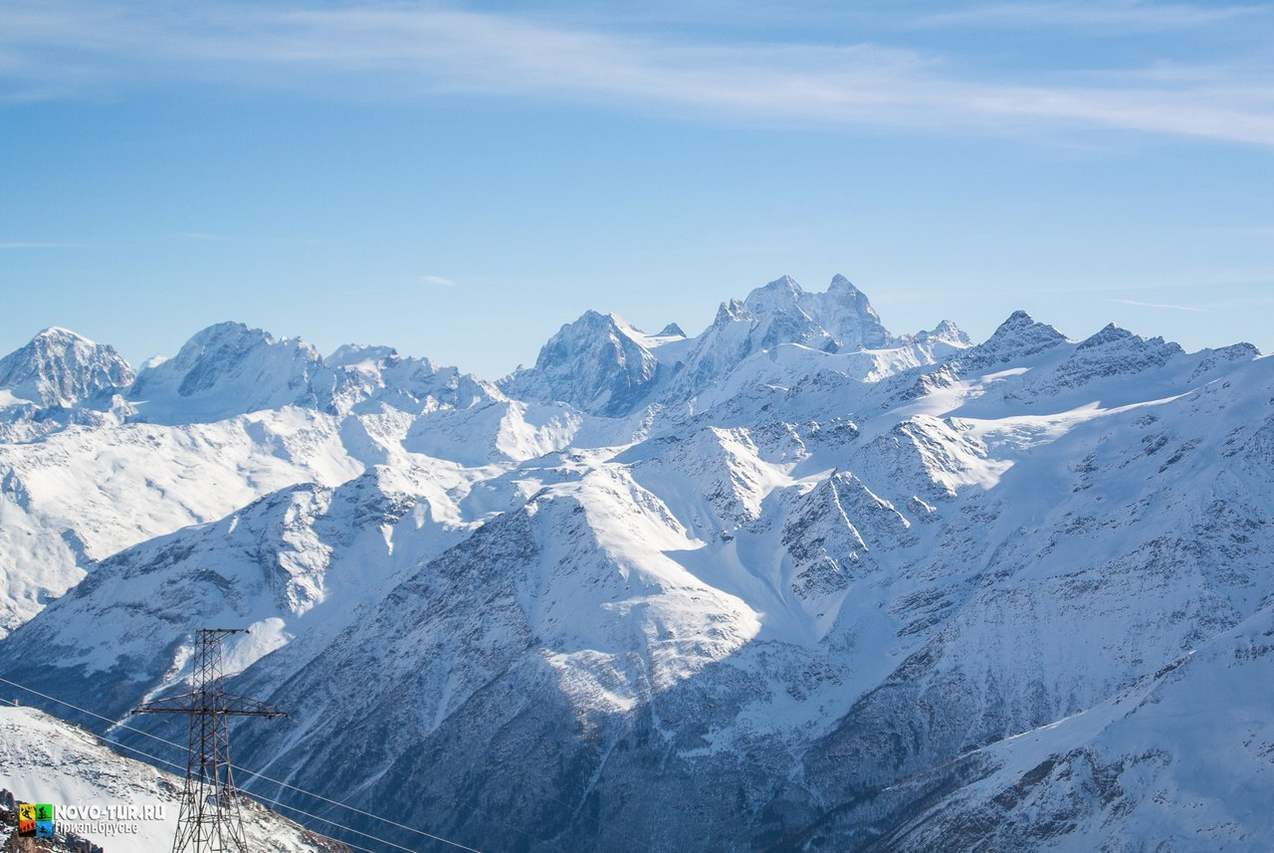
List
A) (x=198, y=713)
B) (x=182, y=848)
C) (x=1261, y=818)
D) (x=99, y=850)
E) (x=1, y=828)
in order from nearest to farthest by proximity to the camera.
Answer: (x=198, y=713), (x=182, y=848), (x=1, y=828), (x=99, y=850), (x=1261, y=818)

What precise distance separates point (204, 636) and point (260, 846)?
69.9 m

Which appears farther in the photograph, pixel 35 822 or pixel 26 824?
pixel 35 822

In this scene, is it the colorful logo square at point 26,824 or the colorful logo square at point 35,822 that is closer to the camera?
the colorful logo square at point 26,824

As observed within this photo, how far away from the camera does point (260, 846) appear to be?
198 metres

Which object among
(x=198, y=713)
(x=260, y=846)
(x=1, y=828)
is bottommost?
(x=260, y=846)

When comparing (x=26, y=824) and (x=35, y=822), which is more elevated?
(x=26, y=824)

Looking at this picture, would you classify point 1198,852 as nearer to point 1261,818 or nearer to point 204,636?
point 1261,818

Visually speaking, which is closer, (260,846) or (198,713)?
(198,713)

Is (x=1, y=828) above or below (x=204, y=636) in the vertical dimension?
below

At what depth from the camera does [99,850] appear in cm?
18125

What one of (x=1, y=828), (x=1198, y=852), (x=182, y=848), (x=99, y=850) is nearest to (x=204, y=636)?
(x=182, y=848)

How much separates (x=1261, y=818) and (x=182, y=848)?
13767 cm

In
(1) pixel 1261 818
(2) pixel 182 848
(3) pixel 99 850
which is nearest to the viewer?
(2) pixel 182 848

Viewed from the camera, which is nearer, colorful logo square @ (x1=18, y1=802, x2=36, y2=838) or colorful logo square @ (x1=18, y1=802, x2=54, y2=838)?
colorful logo square @ (x1=18, y1=802, x2=36, y2=838)
